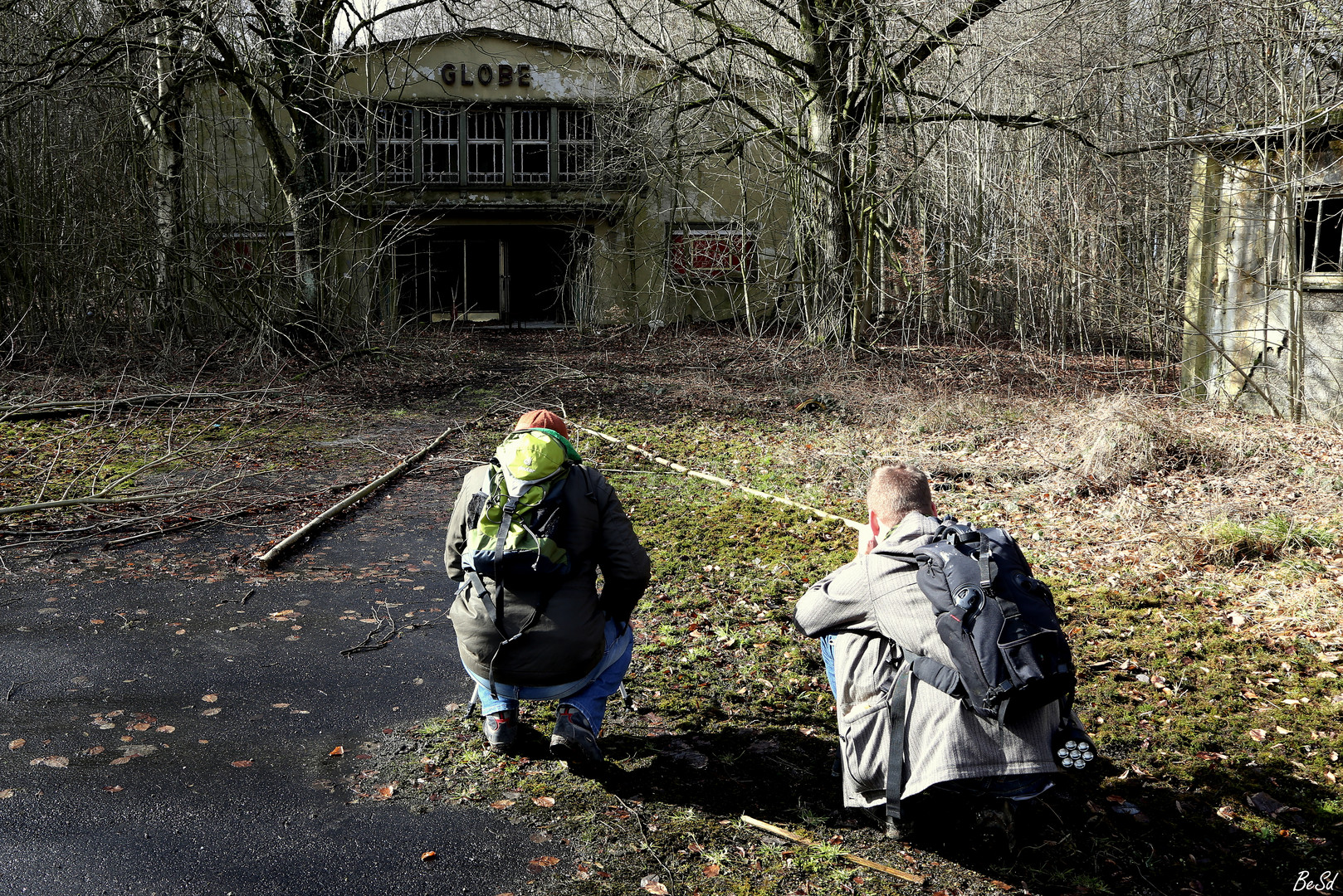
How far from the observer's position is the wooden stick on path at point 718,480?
7.91 m

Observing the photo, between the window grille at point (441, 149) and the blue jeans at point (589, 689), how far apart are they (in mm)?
23370

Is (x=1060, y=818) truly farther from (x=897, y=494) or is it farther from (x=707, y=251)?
→ (x=707, y=251)

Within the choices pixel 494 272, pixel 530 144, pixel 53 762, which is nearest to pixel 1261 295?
pixel 53 762

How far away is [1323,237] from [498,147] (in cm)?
1946

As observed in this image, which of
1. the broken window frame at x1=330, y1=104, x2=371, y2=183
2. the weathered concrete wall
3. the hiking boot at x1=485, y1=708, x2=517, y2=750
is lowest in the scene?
the hiking boot at x1=485, y1=708, x2=517, y2=750

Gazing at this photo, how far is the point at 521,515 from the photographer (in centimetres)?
380

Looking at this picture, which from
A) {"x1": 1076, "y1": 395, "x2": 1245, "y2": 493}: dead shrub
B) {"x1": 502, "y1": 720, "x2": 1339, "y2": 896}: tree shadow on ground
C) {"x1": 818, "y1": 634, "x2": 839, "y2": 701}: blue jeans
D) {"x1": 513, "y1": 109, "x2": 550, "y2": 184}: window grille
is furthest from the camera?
{"x1": 513, "y1": 109, "x2": 550, "y2": 184}: window grille

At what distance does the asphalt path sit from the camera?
3324mm

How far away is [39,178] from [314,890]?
628 inches

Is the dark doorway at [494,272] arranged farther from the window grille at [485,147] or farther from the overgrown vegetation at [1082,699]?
the overgrown vegetation at [1082,699]

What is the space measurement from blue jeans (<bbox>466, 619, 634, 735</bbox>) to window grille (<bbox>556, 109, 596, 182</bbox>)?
2283cm

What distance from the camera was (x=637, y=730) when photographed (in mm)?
4469

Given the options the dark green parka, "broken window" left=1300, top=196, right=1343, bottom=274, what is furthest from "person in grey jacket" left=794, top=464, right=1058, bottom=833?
"broken window" left=1300, top=196, right=1343, bottom=274

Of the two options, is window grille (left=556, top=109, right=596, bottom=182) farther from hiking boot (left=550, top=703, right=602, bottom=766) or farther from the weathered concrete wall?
hiking boot (left=550, top=703, right=602, bottom=766)
